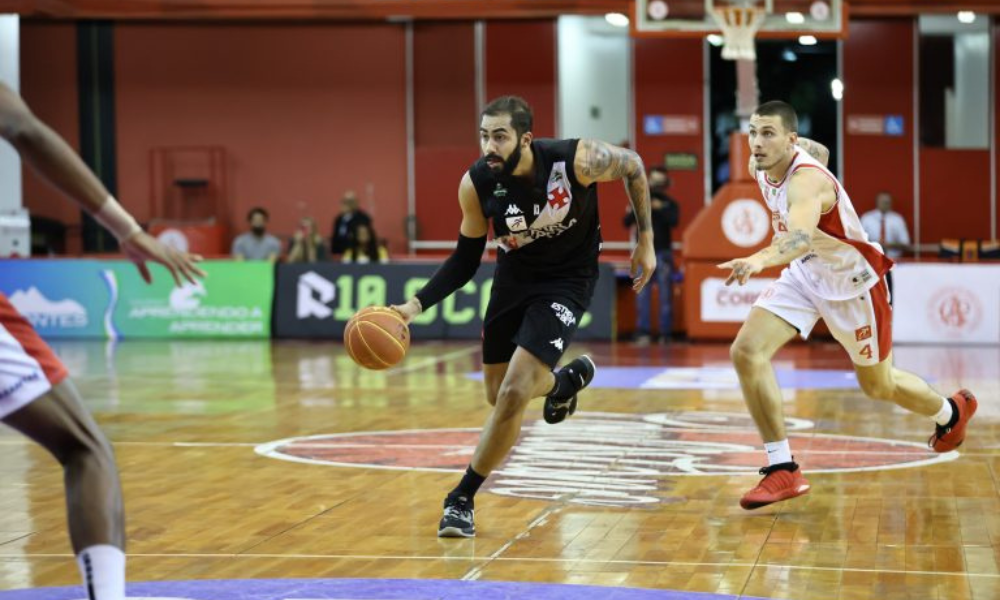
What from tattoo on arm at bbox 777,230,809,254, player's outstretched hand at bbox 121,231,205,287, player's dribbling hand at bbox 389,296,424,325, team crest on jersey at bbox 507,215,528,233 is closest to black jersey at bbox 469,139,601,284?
team crest on jersey at bbox 507,215,528,233

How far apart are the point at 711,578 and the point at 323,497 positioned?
255 cm

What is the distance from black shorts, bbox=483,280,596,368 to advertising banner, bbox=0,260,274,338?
1297 cm

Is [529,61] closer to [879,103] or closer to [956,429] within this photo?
[879,103]

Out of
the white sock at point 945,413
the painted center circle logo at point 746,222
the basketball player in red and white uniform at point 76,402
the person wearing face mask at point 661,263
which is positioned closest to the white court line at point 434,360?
the person wearing face mask at point 661,263

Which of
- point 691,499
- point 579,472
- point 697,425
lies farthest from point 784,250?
point 697,425

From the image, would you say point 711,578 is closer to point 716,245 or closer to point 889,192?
point 716,245

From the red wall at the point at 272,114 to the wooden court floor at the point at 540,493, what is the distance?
12.9 meters

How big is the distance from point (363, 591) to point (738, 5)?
1532 centimetres

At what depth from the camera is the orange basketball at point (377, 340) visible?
6.65 m

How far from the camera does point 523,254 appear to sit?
701cm

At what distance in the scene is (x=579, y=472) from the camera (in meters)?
8.25

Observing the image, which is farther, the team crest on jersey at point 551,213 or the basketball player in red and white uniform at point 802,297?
the basketball player in red and white uniform at point 802,297

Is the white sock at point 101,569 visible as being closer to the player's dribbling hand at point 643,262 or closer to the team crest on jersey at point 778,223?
the player's dribbling hand at point 643,262

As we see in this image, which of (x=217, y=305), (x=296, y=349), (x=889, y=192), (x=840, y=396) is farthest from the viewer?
(x=889, y=192)
